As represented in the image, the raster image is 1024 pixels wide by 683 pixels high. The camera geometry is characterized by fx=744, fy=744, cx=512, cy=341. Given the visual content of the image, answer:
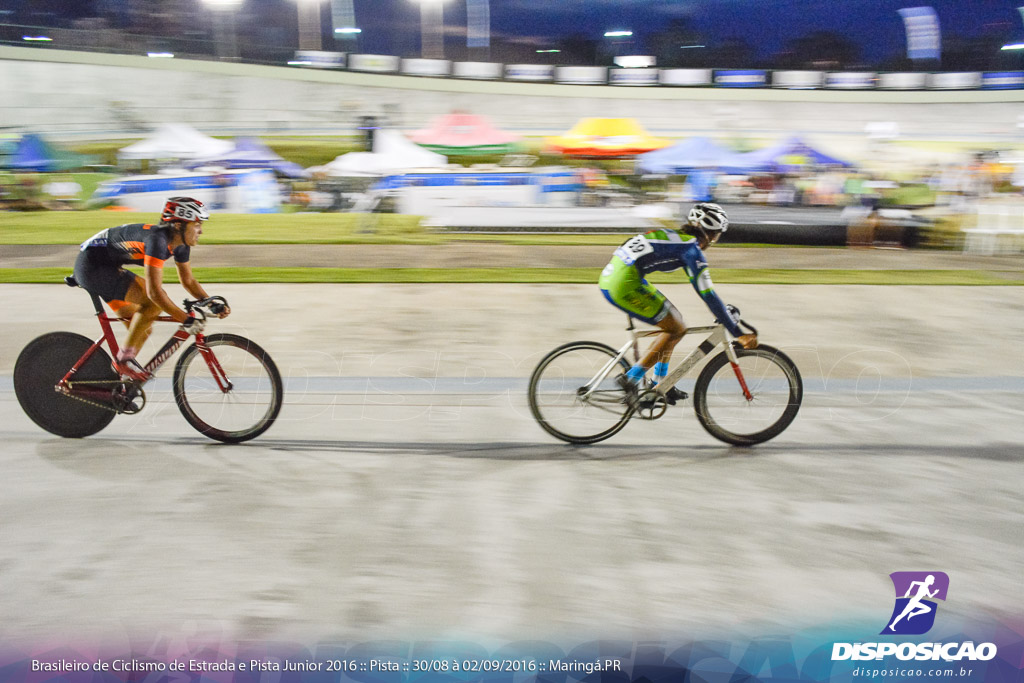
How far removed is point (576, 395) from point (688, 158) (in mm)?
14160

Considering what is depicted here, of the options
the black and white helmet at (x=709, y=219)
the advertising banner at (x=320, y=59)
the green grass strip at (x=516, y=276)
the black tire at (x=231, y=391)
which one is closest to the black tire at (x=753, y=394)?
the black and white helmet at (x=709, y=219)

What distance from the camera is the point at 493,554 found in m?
3.30

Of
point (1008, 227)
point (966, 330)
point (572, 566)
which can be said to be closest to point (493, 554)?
point (572, 566)

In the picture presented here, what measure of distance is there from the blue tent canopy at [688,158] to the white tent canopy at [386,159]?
17.2ft

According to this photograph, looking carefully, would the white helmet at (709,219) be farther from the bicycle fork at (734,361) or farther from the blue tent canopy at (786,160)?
the blue tent canopy at (786,160)

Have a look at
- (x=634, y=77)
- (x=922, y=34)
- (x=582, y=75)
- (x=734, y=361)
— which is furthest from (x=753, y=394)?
(x=922, y=34)

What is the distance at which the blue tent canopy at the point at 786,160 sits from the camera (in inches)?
667

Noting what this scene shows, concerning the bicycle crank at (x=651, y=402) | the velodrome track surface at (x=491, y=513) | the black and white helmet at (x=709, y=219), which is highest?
the black and white helmet at (x=709, y=219)

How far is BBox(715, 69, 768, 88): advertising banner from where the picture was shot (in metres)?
36.4

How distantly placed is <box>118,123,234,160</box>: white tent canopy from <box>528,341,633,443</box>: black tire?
16.7 m

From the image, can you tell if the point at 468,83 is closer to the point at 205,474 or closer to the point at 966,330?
the point at 966,330

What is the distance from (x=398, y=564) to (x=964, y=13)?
178ft

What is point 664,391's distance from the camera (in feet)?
14.5

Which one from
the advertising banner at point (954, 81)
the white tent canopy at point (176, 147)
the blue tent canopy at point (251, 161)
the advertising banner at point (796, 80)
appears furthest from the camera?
the advertising banner at point (954, 81)
